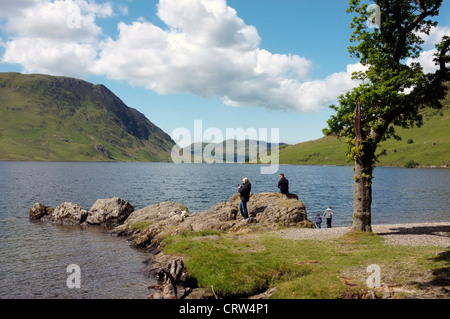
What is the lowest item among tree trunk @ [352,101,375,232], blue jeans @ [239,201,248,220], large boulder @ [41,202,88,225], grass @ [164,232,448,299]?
large boulder @ [41,202,88,225]

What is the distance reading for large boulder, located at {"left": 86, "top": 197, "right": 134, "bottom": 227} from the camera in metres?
48.6

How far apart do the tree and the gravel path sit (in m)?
2.37

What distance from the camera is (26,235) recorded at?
39.5 meters

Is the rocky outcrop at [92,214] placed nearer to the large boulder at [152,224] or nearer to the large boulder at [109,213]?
the large boulder at [109,213]

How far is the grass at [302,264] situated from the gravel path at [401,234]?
1.65 m

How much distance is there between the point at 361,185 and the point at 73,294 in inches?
916

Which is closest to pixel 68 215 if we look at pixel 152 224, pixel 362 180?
pixel 152 224

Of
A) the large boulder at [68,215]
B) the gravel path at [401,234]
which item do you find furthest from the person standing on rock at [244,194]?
the large boulder at [68,215]

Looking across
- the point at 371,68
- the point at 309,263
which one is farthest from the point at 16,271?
the point at 371,68

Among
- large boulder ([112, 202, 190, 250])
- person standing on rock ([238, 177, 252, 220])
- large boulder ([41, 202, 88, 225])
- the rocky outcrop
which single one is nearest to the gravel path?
person standing on rock ([238, 177, 252, 220])

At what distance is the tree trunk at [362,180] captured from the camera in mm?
25938

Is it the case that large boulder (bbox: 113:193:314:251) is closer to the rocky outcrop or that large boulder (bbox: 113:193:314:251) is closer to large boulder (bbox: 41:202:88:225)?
the rocky outcrop
